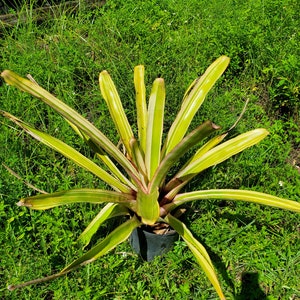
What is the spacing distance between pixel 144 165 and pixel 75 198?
15.5 inches

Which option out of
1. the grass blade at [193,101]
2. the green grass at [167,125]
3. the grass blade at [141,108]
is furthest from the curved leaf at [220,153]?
the green grass at [167,125]

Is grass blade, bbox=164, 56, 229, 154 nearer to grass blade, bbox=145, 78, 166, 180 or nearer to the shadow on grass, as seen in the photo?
grass blade, bbox=145, 78, 166, 180

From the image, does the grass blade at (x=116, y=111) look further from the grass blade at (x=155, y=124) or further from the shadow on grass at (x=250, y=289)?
the shadow on grass at (x=250, y=289)

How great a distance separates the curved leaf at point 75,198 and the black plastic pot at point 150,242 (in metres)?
0.17

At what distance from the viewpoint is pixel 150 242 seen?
7.02ft

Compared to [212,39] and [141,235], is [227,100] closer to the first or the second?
[212,39]

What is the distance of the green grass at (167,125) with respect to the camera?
6.81 feet

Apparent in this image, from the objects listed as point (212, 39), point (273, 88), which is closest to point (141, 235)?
point (273, 88)

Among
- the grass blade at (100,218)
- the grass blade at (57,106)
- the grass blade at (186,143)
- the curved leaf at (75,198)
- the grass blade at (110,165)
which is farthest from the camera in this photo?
the grass blade at (110,165)

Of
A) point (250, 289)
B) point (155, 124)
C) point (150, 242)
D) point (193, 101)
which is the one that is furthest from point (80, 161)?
point (250, 289)

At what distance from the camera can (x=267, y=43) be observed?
11.0ft

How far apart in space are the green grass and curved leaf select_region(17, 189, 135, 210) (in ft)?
0.90

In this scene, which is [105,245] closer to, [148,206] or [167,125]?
[148,206]

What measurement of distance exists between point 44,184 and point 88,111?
0.86 metres
